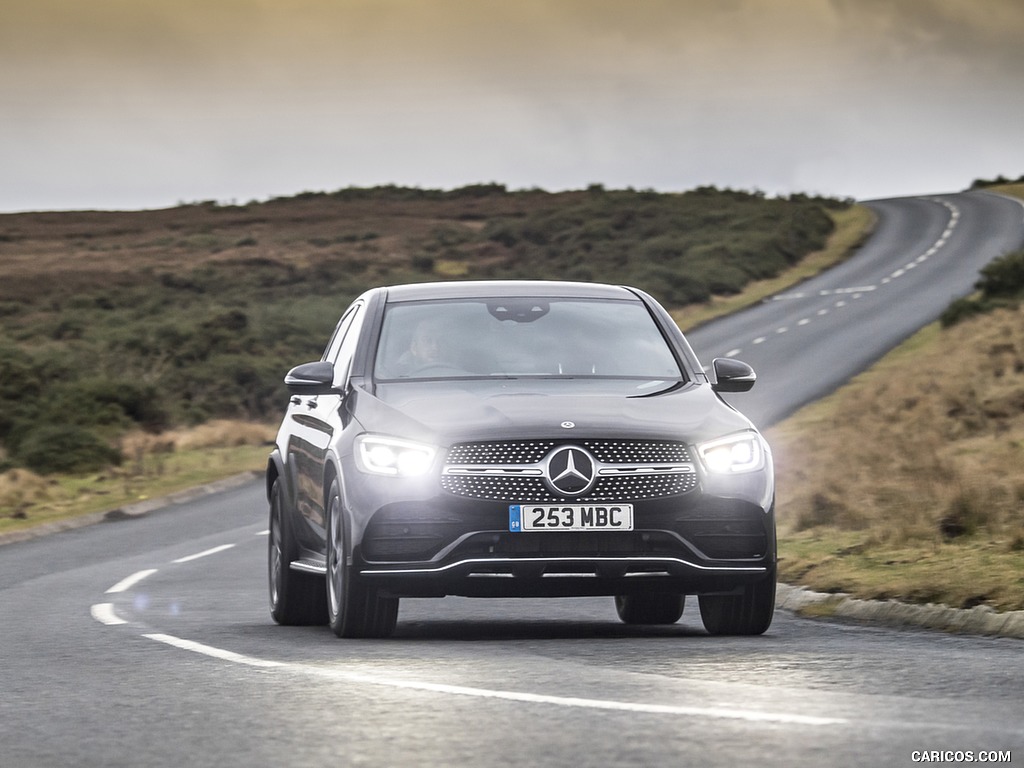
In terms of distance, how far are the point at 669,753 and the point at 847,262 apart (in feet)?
218

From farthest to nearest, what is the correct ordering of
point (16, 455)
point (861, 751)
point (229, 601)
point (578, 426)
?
point (16, 455) → point (229, 601) → point (578, 426) → point (861, 751)

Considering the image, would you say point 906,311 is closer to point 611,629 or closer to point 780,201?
point 611,629

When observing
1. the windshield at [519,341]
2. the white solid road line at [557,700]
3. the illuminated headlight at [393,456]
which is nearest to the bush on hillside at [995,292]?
the windshield at [519,341]

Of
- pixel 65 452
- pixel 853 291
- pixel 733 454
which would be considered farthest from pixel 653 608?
pixel 853 291

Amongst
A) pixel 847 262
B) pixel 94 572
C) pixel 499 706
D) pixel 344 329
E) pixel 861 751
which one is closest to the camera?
pixel 861 751

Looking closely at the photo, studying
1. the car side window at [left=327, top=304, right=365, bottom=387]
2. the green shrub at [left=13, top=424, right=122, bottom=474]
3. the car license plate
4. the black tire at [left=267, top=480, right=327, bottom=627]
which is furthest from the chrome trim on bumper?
the green shrub at [left=13, top=424, right=122, bottom=474]

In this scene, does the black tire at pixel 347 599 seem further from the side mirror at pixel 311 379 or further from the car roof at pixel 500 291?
the car roof at pixel 500 291

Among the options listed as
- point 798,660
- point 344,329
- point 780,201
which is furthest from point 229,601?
point 780,201

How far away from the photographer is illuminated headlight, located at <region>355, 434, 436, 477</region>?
372 inches

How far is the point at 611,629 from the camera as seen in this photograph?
11.0m

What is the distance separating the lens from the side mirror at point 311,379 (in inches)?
411

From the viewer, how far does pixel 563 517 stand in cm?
934

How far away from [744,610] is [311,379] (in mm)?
2617

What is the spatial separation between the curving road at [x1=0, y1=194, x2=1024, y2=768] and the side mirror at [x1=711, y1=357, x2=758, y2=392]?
134cm
